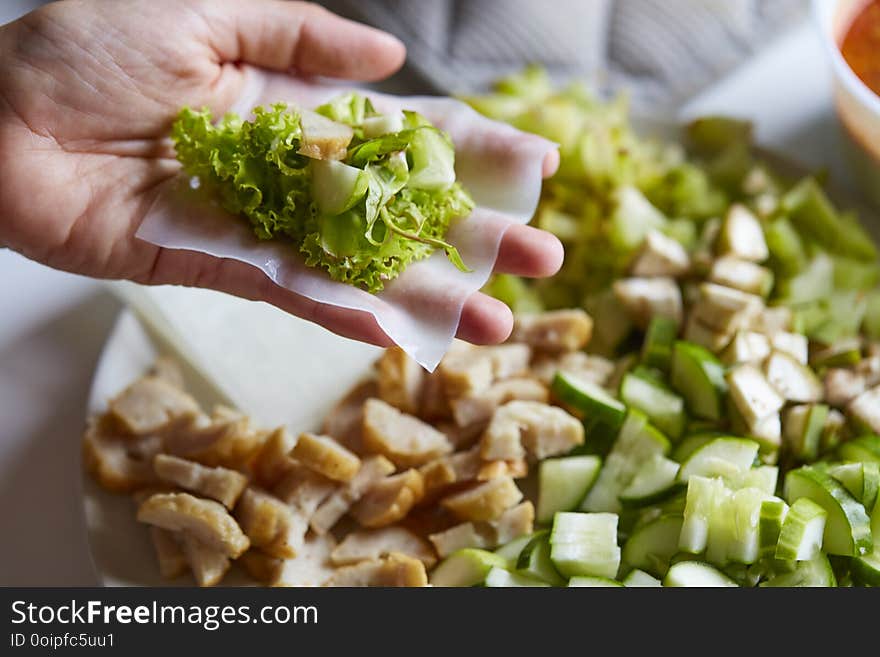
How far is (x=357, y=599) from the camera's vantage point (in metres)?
1.87

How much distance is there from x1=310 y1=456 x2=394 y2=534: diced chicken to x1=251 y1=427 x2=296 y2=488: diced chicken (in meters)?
0.11

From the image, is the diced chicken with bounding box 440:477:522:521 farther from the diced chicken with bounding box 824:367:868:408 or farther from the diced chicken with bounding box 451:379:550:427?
the diced chicken with bounding box 824:367:868:408

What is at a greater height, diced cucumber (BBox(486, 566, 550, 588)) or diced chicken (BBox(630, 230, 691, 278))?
diced chicken (BBox(630, 230, 691, 278))

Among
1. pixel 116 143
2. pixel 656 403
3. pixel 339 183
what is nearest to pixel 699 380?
pixel 656 403

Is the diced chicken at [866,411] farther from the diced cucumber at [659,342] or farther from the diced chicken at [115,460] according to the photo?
the diced chicken at [115,460]

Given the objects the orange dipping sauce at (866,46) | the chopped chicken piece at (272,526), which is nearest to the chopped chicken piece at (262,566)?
the chopped chicken piece at (272,526)

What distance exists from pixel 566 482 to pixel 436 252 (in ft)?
1.79

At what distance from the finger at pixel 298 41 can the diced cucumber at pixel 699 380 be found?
91 centimetres

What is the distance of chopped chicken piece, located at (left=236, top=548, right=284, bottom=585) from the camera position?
2014 mm

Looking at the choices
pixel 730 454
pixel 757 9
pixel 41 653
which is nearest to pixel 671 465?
pixel 730 454

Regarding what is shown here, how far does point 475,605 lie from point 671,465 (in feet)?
1.60

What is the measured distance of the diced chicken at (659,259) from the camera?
7.74 feet

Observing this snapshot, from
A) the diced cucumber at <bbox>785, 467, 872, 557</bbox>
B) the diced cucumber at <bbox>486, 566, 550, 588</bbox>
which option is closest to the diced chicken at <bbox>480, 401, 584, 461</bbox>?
the diced cucumber at <bbox>486, 566, 550, 588</bbox>

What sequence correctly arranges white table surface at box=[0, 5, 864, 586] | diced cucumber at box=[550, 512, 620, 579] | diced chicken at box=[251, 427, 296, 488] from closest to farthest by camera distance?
diced cucumber at box=[550, 512, 620, 579] < diced chicken at box=[251, 427, 296, 488] < white table surface at box=[0, 5, 864, 586]
